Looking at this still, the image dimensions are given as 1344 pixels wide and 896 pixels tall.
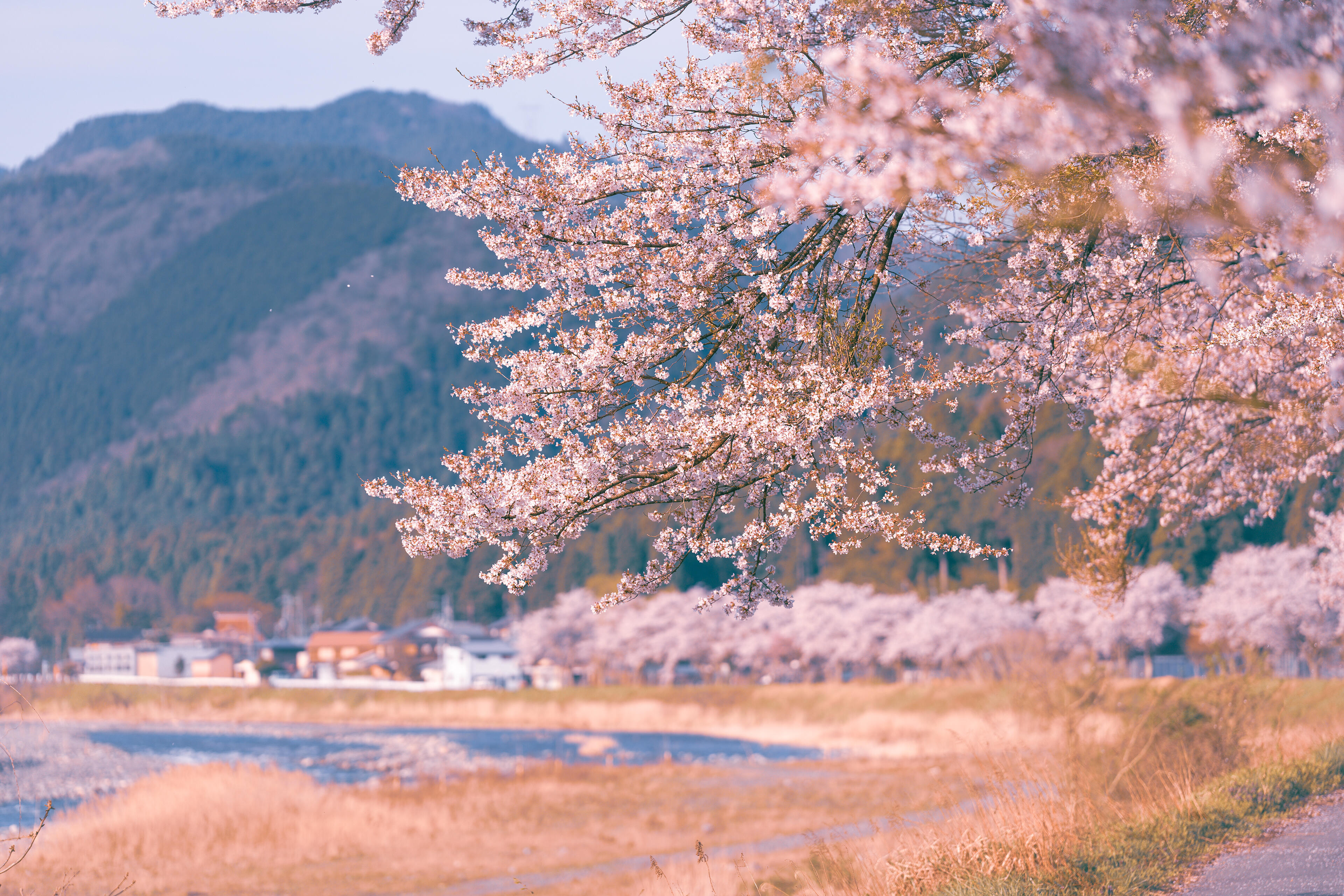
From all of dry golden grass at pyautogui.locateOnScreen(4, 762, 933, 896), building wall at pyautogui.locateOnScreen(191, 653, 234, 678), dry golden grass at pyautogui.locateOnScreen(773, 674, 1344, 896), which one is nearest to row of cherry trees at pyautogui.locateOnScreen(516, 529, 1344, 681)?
dry golden grass at pyautogui.locateOnScreen(4, 762, 933, 896)

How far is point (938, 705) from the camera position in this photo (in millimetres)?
66812

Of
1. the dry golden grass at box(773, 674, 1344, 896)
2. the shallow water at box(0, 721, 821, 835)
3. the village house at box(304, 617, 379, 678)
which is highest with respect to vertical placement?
the dry golden grass at box(773, 674, 1344, 896)

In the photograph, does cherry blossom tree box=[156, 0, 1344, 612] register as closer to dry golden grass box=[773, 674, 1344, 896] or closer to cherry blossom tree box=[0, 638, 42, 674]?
dry golden grass box=[773, 674, 1344, 896]

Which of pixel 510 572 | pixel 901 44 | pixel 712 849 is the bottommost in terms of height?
pixel 712 849

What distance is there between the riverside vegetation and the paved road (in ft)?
1.15

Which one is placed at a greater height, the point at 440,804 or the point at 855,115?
the point at 855,115

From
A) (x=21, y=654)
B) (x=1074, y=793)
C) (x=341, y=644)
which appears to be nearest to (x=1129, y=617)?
(x=1074, y=793)

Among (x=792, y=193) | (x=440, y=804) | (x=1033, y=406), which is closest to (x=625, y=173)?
(x=792, y=193)

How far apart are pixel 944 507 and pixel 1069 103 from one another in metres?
102

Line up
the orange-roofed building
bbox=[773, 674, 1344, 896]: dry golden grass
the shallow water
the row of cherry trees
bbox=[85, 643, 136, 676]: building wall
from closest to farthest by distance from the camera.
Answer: bbox=[773, 674, 1344, 896]: dry golden grass → the shallow water → the row of cherry trees → the orange-roofed building → bbox=[85, 643, 136, 676]: building wall

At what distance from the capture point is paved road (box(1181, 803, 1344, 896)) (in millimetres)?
9523

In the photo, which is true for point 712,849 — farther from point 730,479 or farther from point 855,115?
point 855,115

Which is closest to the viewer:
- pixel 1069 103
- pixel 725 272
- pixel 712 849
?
pixel 1069 103

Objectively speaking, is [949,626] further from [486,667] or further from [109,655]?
[109,655]
